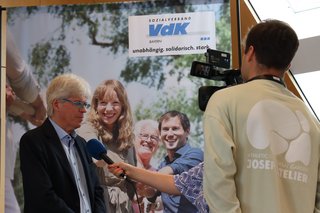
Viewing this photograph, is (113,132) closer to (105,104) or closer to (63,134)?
(105,104)

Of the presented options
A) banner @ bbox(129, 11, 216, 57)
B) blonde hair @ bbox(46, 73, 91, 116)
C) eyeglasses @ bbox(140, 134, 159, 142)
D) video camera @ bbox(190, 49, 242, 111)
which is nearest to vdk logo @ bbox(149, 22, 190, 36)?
banner @ bbox(129, 11, 216, 57)

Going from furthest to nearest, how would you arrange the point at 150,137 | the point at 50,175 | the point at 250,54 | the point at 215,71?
the point at 150,137 → the point at 50,175 → the point at 215,71 → the point at 250,54

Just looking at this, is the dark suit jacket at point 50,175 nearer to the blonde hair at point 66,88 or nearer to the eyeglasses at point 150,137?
the blonde hair at point 66,88

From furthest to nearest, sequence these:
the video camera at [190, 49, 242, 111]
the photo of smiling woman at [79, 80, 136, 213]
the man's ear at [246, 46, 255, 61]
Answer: the photo of smiling woman at [79, 80, 136, 213] < the video camera at [190, 49, 242, 111] < the man's ear at [246, 46, 255, 61]

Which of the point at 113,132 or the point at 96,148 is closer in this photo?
the point at 96,148

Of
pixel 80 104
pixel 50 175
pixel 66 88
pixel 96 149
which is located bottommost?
pixel 50 175

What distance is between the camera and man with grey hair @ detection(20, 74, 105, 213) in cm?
289

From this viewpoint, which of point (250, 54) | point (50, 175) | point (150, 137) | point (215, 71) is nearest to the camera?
point (250, 54)

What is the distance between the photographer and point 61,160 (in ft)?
9.70

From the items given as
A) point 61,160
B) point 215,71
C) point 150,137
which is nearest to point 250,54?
point 215,71

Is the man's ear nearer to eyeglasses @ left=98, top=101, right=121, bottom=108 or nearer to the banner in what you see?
the banner

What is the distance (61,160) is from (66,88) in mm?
472

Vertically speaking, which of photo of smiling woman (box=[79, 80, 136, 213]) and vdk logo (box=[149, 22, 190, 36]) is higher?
vdk logo (box=[149, 22, 190, 36])

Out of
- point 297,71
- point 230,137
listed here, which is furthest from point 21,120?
point 297,71
